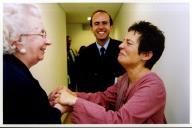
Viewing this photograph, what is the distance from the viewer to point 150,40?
4.98ft

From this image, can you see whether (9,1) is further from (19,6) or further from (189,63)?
(189,63)

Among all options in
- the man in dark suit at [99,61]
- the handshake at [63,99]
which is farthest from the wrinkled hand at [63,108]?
the man in dark suit at [99,61]

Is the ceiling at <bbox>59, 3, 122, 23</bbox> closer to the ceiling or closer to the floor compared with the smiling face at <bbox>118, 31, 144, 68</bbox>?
closer to the ceiling

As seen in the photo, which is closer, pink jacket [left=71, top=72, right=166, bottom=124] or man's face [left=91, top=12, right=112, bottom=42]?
pink jacket [left=71, top=72, right=166, bottom=124]

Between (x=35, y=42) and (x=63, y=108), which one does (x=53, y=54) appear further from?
(x=63, y=108)

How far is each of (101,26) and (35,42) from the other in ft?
1.17

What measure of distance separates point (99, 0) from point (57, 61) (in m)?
0.39

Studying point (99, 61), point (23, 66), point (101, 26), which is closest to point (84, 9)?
point (101, 26)

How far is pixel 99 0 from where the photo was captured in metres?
1.61

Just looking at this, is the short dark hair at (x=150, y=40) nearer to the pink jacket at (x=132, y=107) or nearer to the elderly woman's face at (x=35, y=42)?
the pink jacket at (x=132, y=107)

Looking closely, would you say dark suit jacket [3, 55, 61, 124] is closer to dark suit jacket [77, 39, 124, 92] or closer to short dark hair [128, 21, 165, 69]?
dark suit jacket [77, 39, 124, 92]

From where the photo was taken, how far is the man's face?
161cm

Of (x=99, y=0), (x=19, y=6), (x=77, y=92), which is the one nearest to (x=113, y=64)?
(x=77, y=92)

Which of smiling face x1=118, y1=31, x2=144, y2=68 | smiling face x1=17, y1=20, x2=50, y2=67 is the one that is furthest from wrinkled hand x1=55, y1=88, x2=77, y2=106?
smiling face x1=118, y1=31, x2=144, y2=68
